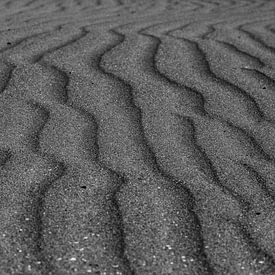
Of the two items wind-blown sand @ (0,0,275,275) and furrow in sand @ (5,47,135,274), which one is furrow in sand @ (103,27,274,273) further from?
furrow in sand @ (5,47,135,274)

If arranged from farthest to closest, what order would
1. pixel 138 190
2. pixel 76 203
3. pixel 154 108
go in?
pixel 154 108
pixel 138 190
pixel 76 203

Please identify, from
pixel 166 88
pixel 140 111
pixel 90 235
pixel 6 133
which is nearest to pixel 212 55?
pixel 166 88

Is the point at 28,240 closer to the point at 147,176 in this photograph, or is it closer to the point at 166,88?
the point at 147,176

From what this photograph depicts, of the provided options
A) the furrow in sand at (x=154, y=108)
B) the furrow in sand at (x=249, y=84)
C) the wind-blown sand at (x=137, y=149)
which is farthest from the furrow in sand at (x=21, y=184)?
the furrow in sand at (x=249, y=84)

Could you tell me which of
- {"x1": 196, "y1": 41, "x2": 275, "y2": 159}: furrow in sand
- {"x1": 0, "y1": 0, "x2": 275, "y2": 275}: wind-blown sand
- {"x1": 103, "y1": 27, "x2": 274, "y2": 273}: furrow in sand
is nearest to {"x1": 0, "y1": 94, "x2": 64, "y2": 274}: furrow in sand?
{"x1": 0, "y1": 0, "x2": 275, "y2": 275}: wind-blown sand

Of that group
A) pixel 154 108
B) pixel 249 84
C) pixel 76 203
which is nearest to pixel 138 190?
pixel 76 203

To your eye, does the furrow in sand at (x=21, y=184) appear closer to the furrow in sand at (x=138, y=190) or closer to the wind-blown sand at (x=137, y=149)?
the wind-blown sand at (x=137, y=149)

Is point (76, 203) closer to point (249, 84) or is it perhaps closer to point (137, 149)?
point (137, 149)

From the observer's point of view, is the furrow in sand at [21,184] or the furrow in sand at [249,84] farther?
the furrow in sand at [249,84]

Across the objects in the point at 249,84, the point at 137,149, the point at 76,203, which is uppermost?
the point at 76,203
